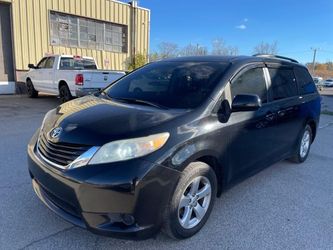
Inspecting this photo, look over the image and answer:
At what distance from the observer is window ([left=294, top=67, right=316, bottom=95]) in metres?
4.75

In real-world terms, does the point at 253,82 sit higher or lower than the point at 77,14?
lower

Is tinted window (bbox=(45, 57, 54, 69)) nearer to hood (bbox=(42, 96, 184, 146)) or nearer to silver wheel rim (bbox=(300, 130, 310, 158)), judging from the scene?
hood (bbox=(42, 96, 184, 146))

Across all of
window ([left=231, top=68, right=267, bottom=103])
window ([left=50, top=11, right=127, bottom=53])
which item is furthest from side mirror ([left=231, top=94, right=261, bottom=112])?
window ([left=50, top=11, right=127, bottom=53])

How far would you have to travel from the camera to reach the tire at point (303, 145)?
4.84m

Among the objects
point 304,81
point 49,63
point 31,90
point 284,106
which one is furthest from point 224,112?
point 31,90

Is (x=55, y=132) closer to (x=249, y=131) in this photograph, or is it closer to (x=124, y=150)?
(x=124, y=150)

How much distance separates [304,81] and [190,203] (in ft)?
11.2

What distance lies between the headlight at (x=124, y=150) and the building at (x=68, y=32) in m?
12.9

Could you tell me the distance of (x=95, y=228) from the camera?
2.28 metres

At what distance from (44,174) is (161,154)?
43.4 inches

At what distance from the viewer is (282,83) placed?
4.20 metres

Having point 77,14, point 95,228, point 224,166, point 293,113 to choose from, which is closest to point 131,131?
point 95,228

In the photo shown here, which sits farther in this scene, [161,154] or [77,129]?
[77,129]

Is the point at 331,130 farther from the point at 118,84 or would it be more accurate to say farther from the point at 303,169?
the point at 118,84
